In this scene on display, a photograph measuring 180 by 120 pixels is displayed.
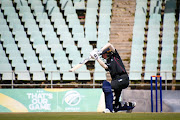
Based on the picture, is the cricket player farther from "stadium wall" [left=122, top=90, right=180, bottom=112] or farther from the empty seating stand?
the empty seating stand

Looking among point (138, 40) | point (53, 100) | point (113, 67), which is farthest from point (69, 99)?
point (113, 67)

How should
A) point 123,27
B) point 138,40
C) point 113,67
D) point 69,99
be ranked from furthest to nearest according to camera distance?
point 123,27 < point 138,40 < point 69,99 < point 113,67

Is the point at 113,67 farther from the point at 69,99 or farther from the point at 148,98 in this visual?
the point at 148,98

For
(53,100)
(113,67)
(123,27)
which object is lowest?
(53,100)

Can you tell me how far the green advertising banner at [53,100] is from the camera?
523 inches

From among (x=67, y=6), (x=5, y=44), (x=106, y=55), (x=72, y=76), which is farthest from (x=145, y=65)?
(x=106, y=55)

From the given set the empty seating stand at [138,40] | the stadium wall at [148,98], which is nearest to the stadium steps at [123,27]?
the empty seating stand at [138,40]

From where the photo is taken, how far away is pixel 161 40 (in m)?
17.3

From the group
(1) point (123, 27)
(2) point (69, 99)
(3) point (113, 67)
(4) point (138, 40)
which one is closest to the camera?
(3) point (113, 67)

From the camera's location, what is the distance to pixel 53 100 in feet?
43.8

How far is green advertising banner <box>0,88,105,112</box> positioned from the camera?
13.3m

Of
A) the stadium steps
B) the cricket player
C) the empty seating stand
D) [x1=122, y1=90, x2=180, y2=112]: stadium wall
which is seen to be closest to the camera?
the cricket player

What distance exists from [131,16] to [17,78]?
24.5 ft

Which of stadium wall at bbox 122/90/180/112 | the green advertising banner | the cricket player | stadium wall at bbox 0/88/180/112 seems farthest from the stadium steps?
the cricket player
